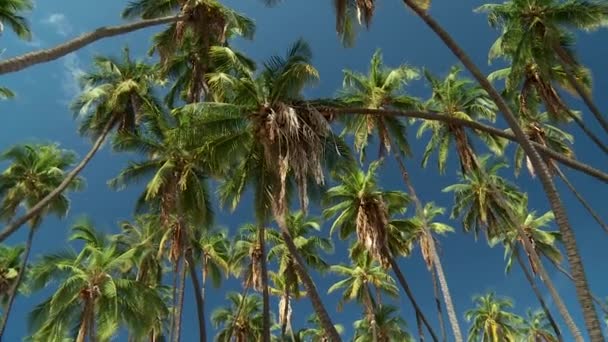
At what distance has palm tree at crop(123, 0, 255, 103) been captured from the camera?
25.5 meters

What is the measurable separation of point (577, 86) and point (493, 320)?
32.5 metres

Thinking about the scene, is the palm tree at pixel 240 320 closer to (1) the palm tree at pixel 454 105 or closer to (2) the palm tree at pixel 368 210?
(2) the palm tree at pixel 368 210

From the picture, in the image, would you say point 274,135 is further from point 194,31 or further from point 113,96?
point 113,96

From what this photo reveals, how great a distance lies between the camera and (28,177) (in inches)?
1275

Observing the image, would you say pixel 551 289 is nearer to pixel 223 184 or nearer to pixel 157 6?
pixel 223 184

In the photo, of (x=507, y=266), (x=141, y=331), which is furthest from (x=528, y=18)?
(x=141, y=331)

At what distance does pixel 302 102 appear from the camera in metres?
21.0

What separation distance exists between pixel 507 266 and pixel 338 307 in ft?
44.4

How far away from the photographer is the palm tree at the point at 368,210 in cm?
3069

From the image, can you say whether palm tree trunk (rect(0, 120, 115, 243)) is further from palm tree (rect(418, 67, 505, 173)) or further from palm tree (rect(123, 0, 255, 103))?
palm tree (rect(418, 67, 505, 173))

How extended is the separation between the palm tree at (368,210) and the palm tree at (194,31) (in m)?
9.79

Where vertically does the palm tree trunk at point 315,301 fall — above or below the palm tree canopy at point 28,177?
below

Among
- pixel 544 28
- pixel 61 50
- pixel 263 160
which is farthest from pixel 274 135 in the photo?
pixel 544 28

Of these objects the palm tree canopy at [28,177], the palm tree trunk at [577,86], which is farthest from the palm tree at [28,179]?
the palm tree trunk at [577,86]
